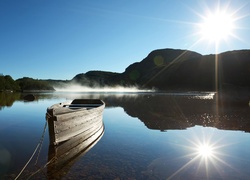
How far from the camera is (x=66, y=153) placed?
40.6 feet

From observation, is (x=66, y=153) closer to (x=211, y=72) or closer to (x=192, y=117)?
(x=192, y=117)

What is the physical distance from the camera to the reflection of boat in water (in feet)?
32.3

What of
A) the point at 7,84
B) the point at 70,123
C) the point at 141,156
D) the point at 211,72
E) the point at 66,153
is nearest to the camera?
the point at 141,156

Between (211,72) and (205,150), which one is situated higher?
(211,72)

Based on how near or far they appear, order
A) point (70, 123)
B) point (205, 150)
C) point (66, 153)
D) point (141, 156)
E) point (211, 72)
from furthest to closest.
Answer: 1. point (211, 72)
2. point (70, 123)
3. point (205, 150)
4. point (66, 153)
5. point (141, 156)

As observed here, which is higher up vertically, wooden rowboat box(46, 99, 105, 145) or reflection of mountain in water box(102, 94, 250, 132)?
wooden rowboat box(46, 99, 105, 145)

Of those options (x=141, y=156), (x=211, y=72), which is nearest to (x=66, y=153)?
(x=141, y=156)

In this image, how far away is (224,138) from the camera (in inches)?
667

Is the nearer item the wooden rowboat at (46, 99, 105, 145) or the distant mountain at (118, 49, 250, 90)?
the wooden rowboat at (46, 99, 105, 145)

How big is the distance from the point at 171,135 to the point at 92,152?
764cm

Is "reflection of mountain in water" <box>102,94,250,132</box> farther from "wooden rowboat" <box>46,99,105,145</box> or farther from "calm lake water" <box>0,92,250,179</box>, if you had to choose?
"wooden rowboat" <box>46,99,105,145</box>

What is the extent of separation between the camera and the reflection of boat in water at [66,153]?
388 inches

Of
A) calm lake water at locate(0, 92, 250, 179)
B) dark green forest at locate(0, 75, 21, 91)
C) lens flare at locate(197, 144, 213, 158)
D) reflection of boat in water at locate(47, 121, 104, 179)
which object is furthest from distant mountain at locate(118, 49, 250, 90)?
reflection of boat in water at locate(47, 121, 104, 179)

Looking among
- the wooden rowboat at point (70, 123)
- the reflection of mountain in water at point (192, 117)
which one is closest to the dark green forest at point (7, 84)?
the reflection of mountain in water at point (192, 117)
